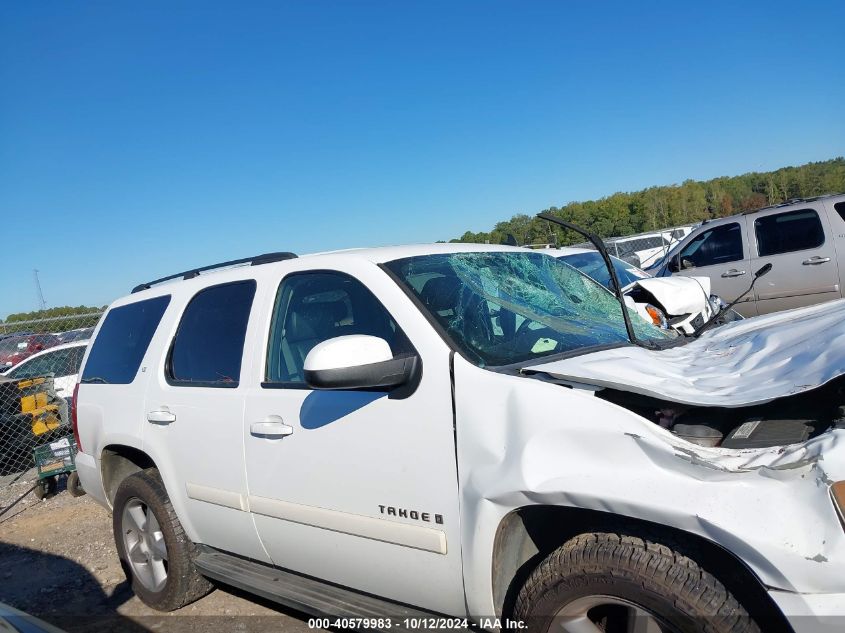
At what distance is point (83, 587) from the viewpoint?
4.57m

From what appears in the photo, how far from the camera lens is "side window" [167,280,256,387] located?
3221 mm

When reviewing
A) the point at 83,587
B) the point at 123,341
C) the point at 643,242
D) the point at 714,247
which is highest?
the point at 123,341

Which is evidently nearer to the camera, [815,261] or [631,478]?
[631,478]

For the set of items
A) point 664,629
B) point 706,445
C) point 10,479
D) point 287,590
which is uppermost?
point 706,445

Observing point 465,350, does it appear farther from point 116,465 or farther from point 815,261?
point 815,261

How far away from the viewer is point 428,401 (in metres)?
2.30

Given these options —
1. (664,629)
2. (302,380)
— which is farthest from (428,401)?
(664,629)

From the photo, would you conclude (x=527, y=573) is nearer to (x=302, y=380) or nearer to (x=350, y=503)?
(x=350, y=503)

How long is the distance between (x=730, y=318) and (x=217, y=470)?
3767 millimetres

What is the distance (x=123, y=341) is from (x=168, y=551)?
1.37 m

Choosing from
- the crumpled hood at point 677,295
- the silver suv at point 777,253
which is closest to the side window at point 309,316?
the crumpled hood at point 677,295

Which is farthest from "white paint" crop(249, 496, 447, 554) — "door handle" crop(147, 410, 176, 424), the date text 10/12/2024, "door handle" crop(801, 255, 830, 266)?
"door handle" crop(801, 255, 830, 266)

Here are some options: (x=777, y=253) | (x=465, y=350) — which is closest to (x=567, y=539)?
(x=465, y=350)

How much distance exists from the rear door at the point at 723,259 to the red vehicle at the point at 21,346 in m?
11.1
